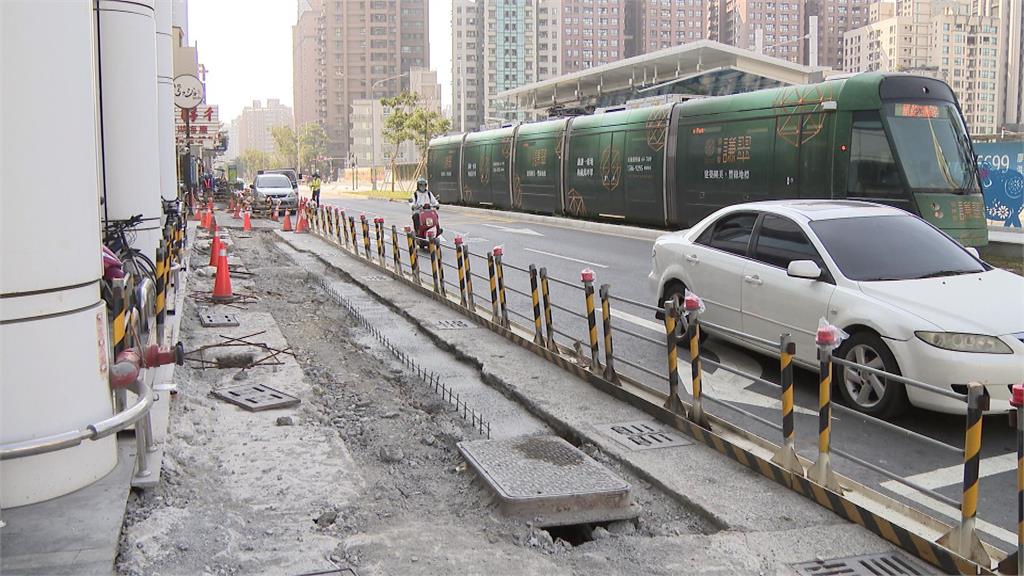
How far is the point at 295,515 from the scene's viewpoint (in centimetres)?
528

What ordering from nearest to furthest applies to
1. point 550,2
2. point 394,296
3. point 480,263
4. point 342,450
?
point 342,450 → point 394,296 → point 480,263 → point 550,2

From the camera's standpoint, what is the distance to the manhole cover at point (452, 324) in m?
11.5

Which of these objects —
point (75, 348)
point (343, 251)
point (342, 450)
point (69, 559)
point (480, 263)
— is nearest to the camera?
point (69, 559)

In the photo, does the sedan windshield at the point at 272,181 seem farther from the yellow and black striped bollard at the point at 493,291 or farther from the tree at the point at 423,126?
the tree at the point at 423,126

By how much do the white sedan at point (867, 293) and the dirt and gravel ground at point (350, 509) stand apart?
7.72ft

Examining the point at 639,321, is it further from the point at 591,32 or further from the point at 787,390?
the point at 591,32

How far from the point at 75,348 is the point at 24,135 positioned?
120cm

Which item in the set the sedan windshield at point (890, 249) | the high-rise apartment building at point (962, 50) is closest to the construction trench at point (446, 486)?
the sedan windshield at point (890, 249)

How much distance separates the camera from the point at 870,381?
708 cm

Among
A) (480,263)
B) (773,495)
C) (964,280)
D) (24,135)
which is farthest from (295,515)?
(480,263)

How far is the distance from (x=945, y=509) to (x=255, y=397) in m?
5.42

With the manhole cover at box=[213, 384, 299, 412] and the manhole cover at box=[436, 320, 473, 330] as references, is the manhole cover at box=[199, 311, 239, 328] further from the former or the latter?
the manhole cover at box=[213, 384, 299, 412]


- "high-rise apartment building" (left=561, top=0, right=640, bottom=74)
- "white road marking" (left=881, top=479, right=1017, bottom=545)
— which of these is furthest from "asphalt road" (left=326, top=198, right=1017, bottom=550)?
"high-rise apartment building" (left=561, top=0, right=640, bottom=74)

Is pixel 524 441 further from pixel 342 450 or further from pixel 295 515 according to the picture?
pixel 295 515
